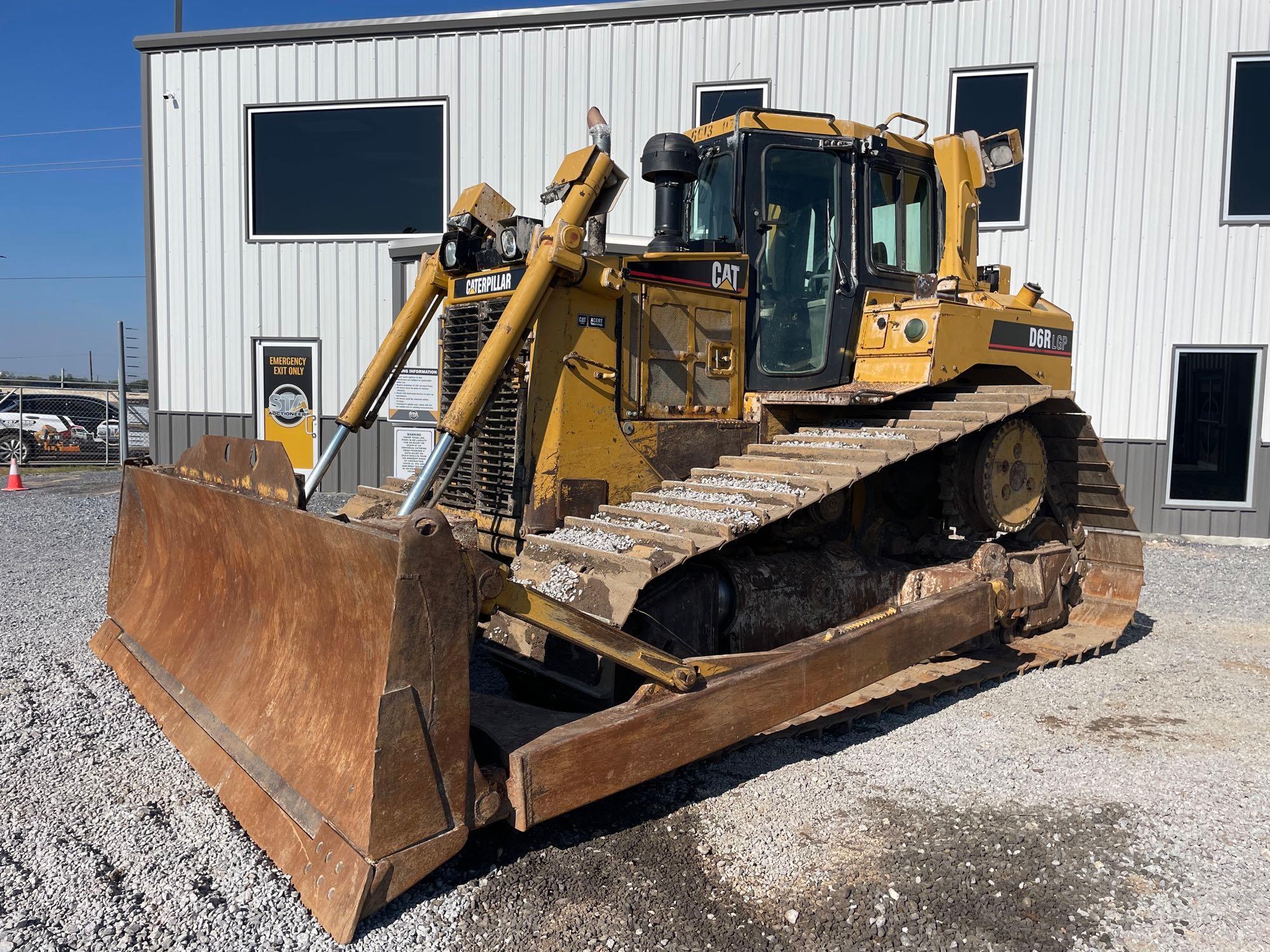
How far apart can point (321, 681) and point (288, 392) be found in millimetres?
10238

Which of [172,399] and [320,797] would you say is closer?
[320,797]

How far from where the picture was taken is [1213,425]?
1095 cm

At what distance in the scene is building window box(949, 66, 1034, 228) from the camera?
36.3 ft

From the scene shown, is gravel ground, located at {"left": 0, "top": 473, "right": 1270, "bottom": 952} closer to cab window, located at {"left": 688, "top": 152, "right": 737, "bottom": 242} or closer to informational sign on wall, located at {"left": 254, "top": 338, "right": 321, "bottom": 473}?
cab window, located at {"left": 688, "top": 152, "right": 737, "bottom": 242}

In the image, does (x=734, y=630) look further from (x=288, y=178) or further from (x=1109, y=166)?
(x=288, y=178)

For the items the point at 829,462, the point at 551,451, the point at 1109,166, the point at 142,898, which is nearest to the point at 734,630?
the point at 829,462

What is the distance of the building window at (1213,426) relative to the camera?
35.8 feet

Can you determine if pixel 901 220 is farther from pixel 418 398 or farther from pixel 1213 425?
pixel 1213 425

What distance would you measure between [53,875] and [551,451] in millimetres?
2536

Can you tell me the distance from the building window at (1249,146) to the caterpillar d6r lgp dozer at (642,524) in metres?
6.09

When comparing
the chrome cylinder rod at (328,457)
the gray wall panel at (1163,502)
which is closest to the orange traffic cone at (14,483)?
the chrome cylinder rod at (328,457)

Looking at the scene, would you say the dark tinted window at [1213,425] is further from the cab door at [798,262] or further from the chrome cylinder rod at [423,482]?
the chrome cylinder rod at [423,482]

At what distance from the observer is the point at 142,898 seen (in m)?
3.05

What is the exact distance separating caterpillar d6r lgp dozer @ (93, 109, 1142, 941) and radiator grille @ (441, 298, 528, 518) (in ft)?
0.07
